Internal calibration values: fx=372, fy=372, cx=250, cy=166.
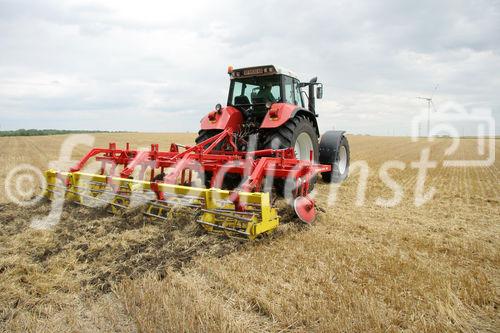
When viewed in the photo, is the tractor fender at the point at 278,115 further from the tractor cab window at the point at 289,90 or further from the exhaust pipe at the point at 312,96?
the exhaust pipe at the point at 312,96

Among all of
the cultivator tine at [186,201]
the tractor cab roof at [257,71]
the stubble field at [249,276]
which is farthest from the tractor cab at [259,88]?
the cultivator tine at [186,201]

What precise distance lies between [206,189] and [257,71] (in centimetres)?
296

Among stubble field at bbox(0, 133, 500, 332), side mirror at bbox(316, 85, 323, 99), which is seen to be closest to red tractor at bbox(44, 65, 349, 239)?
side mirror at bbox(316, 85, 323, 99)

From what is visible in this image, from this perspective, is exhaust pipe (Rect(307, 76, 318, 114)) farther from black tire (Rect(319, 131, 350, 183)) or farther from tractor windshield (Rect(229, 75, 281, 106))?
tractor windshield (Rect(229, 75, 281, 106))

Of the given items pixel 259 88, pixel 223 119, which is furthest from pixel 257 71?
pixel 223 119

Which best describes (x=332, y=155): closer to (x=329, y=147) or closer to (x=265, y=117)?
(x=329, y=147)

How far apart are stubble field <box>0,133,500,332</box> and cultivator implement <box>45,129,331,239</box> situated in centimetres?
20

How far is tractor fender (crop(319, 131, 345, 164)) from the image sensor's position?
7324 mm

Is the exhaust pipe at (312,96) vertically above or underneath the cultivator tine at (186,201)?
above

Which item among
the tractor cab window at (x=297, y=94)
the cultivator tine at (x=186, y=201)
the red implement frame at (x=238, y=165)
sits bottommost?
the cultivator tine at (x=186, y=201)

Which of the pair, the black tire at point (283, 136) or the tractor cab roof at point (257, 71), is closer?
the black tire at point (283, 136)

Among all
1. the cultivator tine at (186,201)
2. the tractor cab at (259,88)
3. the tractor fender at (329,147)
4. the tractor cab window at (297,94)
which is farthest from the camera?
the tractor fender at (329,147)

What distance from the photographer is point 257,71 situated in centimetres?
634

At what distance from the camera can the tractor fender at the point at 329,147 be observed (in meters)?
7.32
